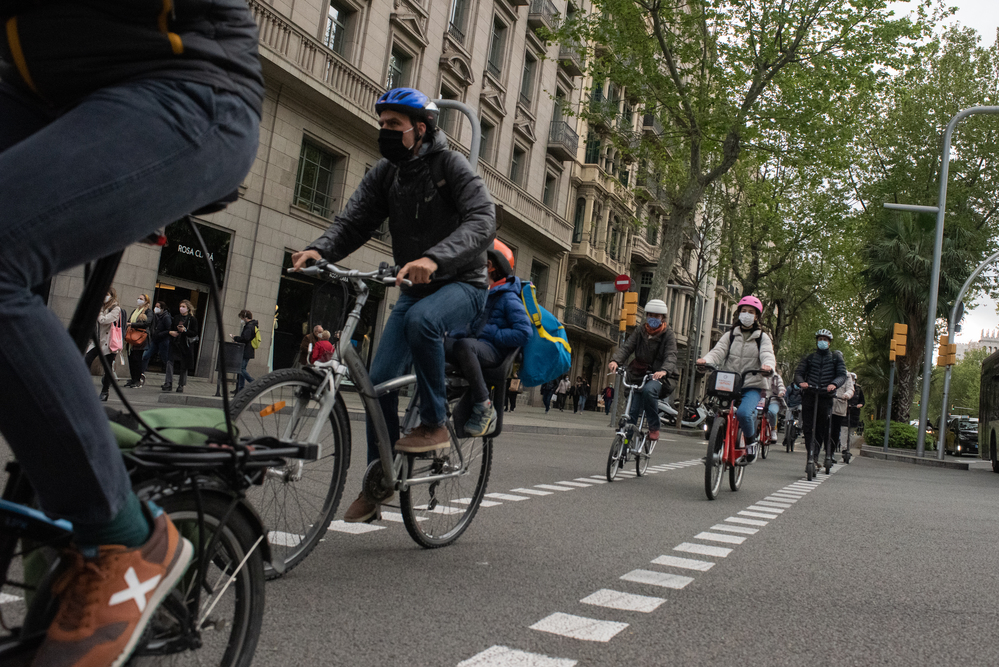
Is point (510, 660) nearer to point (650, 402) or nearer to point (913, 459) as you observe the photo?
point (650, 402)

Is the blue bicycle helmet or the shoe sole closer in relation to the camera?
the shoe sole

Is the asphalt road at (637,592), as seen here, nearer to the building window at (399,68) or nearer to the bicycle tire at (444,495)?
the bicycle tire at (444,495)

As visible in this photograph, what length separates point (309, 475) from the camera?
12.0ft

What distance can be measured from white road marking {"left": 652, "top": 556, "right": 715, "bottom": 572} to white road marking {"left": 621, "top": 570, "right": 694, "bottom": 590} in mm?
269

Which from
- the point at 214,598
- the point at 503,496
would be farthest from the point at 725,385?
the point at 214,598

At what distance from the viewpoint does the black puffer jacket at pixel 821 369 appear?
41.7ft

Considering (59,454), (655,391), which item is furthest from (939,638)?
(655,391)

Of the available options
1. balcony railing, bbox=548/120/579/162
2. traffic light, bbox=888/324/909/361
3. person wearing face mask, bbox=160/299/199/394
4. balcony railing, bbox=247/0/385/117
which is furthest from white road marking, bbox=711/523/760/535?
balcony railing, bbox=548/120/579/162

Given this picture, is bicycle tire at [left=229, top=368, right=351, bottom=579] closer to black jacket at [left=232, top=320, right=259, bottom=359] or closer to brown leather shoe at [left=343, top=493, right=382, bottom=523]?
brown leather shoe at [left=343, top=493, right=382, bottom=523]

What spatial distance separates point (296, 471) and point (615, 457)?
6475 millimetres

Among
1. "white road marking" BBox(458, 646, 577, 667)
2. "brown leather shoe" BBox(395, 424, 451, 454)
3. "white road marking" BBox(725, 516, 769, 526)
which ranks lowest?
"white road marking" BBox(458, 646, 577, 667)

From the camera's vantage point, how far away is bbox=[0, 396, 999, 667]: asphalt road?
3.17m

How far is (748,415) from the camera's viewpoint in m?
9.50

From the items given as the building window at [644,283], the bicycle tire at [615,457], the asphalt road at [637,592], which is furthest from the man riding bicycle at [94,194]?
the building window at [644,283]
